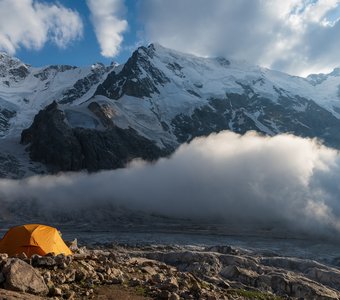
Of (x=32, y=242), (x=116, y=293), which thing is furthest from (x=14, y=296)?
(x=32, y=242)

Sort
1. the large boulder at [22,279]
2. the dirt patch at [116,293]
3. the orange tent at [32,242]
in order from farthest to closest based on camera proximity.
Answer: the orange tent at [32,242] → the dirt patch at [116,293] → the large boulder at [22,279]

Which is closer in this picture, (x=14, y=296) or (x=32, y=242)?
(x=14, y=296)

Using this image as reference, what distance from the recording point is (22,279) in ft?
52.3

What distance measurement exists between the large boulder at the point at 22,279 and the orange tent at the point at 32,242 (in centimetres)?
1311

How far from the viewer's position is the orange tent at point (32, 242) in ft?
97.5

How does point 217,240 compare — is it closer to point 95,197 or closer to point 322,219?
point 322,219

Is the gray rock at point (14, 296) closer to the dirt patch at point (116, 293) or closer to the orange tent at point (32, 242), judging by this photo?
the dirt patch at point (116, 293)

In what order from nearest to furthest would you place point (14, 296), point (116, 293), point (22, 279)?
1. point (14, 296)
2. point (22, 279)
3. point (116, 293)

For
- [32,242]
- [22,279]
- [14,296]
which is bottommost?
[14,296]

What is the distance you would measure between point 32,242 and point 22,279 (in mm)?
14339

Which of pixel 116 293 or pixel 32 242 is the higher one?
pixel 32 242

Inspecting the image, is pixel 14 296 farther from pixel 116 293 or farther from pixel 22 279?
pixel 116 293

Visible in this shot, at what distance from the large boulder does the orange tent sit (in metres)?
13.1

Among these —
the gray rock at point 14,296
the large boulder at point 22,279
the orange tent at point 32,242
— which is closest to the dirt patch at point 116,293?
the large boulder at point 22,279
